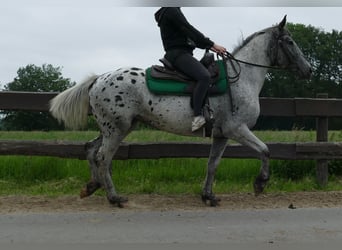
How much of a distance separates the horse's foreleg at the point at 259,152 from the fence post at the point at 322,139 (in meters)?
2.01

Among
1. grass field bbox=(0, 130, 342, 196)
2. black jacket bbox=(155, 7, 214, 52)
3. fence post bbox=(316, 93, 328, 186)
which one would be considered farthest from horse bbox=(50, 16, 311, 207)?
fence post bbox=(316, 93, 328, 186)

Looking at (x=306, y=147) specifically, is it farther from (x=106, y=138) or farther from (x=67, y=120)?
(x=67, y=120)

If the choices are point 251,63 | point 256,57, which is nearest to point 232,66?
point 251,63

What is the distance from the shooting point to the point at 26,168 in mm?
7879

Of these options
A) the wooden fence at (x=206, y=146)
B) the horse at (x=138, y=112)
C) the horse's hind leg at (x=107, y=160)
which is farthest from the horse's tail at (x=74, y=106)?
the wooden fence at (x=206, y=146)

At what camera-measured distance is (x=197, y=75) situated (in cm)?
610

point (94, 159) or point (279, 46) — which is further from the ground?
point (279, 46)

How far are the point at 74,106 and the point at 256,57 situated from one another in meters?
2.75

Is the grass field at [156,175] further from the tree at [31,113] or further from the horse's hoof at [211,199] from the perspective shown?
the tree at [31,113]

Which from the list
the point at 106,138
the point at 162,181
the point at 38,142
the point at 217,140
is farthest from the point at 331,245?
the point at 38,142

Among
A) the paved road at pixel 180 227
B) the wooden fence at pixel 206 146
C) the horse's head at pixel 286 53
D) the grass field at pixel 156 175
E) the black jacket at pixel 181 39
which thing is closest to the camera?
the paved road at pixel 180 227

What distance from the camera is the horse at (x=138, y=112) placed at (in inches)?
245

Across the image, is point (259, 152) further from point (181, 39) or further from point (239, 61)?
point (181, 39)

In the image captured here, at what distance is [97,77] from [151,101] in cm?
96
